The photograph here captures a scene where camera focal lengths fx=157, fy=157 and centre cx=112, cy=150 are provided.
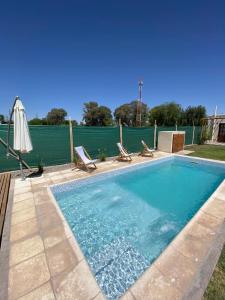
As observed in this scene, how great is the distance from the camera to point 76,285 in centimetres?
168

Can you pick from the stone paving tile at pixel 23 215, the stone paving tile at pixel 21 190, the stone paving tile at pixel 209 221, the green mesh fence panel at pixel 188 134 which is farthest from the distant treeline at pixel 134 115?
the stone paving tile at pixel 23 215

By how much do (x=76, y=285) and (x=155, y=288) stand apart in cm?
84

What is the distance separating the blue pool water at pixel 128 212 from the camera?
7.59 feet

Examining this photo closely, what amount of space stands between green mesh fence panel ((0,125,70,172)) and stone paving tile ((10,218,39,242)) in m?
3.21

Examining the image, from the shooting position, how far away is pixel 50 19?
20.6ft

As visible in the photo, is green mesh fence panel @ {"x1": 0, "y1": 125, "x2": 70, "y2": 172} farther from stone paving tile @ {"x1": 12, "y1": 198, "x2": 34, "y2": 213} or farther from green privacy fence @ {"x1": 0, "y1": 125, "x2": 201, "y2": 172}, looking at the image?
stone paving tile @ {"x1": 12, "y1": 198, "x2": 34, "y2": 213}

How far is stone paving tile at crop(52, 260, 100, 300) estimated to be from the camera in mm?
1582

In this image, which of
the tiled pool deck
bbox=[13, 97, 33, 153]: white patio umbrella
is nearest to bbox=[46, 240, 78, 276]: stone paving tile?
the tiled pool deck

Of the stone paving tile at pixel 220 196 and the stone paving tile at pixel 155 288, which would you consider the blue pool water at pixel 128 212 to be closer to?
the stone paving tile at pixel 155 288

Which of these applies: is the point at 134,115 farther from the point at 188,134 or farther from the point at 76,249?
the point at 76,249

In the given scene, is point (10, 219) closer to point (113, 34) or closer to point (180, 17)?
point (180, 17)

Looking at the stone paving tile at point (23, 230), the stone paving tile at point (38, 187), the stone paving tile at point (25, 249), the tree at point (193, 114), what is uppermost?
the tree at point (193, 114)

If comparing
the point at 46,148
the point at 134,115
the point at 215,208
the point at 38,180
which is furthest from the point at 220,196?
the point at 134,115

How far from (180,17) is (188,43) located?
2.20 m
